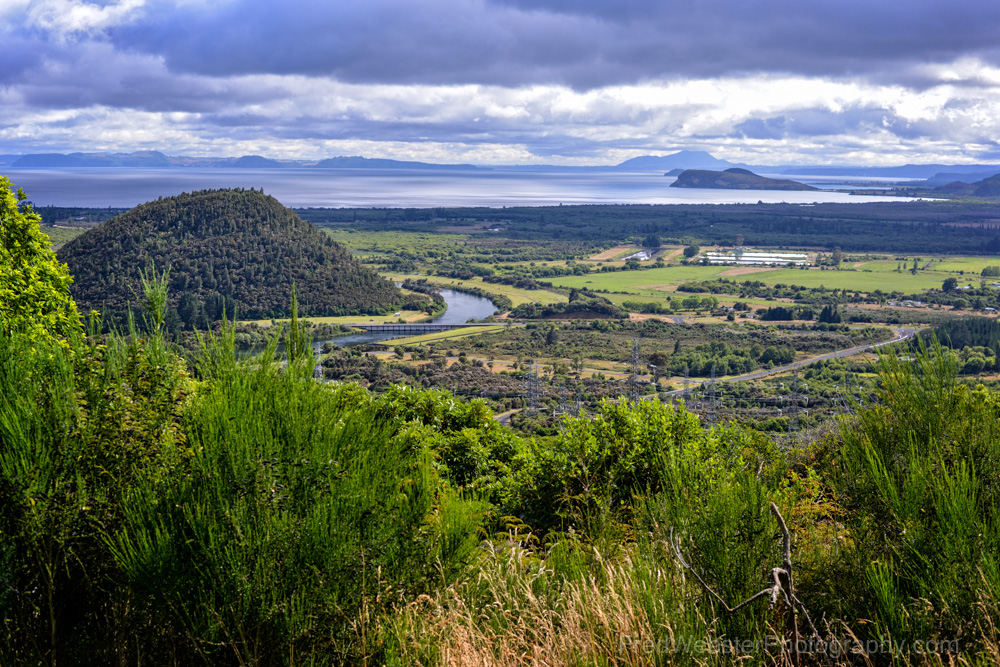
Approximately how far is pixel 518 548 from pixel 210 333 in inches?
109

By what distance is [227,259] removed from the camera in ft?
193

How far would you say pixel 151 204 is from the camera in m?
61.3

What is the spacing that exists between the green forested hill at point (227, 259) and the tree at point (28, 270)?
37.1 metres

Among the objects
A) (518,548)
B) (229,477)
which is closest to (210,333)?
(229,477)

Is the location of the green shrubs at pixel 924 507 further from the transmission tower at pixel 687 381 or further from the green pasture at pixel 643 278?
the green pasture at pixel 643 278

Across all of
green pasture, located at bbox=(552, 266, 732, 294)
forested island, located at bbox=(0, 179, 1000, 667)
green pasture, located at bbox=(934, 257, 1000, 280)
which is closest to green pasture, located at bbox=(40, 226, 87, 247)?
green pasture, located at bbox=(552, 266, 732, 294)

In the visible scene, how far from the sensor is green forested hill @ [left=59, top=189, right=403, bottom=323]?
5147cm

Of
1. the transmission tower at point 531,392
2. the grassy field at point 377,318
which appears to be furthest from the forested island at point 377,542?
the grassy field at point 377,318

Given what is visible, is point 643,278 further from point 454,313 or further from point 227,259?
point 227,259

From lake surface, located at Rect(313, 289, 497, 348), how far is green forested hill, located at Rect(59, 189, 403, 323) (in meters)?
5.61

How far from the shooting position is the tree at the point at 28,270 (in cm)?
905

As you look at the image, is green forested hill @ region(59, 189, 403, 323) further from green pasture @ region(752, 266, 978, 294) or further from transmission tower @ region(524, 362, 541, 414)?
green pasture @ region(752, 266, 978, 294)

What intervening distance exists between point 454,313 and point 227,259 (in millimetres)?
19813

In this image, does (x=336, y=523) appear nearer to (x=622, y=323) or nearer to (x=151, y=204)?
(x=622, y=323)
